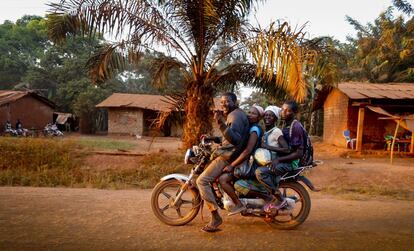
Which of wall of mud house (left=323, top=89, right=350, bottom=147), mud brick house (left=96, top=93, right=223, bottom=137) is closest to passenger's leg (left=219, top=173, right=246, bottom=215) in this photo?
wall of mud house (left=323, top=89, right=350, bottom=147)

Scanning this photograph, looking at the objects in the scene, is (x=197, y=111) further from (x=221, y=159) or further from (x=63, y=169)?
(x=221, y=159)

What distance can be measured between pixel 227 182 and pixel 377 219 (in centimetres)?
255

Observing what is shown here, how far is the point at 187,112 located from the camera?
9.59 metres

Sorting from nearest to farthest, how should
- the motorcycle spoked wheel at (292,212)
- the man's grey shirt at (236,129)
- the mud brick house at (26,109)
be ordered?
the man's grey shirt at (236,129) < the motorcycle spoked wheel at (292,212) < the mud brick house at (26,109)

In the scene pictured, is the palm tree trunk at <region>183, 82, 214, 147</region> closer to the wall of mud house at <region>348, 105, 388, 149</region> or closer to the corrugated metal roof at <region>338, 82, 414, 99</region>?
the corrugated metal roof at <region>338, 82, 414, 99</region>

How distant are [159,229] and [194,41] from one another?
6.10 m

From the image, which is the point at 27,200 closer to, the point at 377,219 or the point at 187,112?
the point at 187,112

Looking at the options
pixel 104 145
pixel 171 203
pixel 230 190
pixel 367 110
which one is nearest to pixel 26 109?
pixel 104 145

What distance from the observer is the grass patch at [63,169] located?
7665mm

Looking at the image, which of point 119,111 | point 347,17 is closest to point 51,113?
point 119,111

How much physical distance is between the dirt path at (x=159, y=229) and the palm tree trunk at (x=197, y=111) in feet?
12.5

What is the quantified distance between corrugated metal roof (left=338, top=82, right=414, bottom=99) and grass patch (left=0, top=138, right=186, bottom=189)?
30.3 ft

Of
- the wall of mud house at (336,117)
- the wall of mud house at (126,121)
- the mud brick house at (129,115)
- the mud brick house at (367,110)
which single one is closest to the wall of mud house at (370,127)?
the mud brick house at (367,110)

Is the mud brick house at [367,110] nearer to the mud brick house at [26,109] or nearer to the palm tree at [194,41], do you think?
the palm tree at [194,41]
